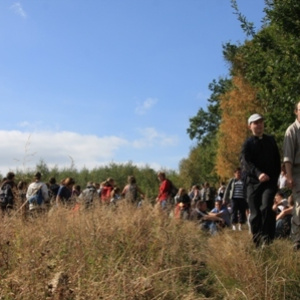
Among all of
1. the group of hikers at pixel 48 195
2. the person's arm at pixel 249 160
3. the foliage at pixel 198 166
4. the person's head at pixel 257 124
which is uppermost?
the foliage at pixel 198 166

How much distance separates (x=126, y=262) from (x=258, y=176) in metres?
2.12

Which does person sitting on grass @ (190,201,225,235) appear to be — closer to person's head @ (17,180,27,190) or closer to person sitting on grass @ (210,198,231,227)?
person sitting on grass @ (210,198,231,227)

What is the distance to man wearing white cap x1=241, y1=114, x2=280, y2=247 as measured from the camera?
673 centimetres

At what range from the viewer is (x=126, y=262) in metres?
5.46

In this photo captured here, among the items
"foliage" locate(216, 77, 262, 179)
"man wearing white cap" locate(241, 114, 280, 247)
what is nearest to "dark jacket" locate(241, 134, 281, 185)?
"man wearing white cap" locate(241, 114, 280, 247)

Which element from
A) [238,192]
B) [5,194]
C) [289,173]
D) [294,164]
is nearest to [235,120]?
[238,192]

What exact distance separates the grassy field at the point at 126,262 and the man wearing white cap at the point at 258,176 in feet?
1.10

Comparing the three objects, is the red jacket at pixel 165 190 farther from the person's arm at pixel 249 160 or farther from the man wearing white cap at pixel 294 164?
the man wearing white cap at pixel 294 164

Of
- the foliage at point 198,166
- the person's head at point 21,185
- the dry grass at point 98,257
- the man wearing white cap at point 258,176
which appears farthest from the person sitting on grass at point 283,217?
the foliage at point 198,166

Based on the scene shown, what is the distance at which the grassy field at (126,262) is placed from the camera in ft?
13.4

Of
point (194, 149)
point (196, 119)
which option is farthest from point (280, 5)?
point (194, 149)

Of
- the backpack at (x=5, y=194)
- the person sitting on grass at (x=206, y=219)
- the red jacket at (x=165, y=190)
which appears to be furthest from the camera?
the red jacket at (x=165, y=190)

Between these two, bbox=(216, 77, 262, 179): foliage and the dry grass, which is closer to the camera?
the dry grass

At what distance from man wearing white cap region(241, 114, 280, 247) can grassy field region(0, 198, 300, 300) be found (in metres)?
0.33
